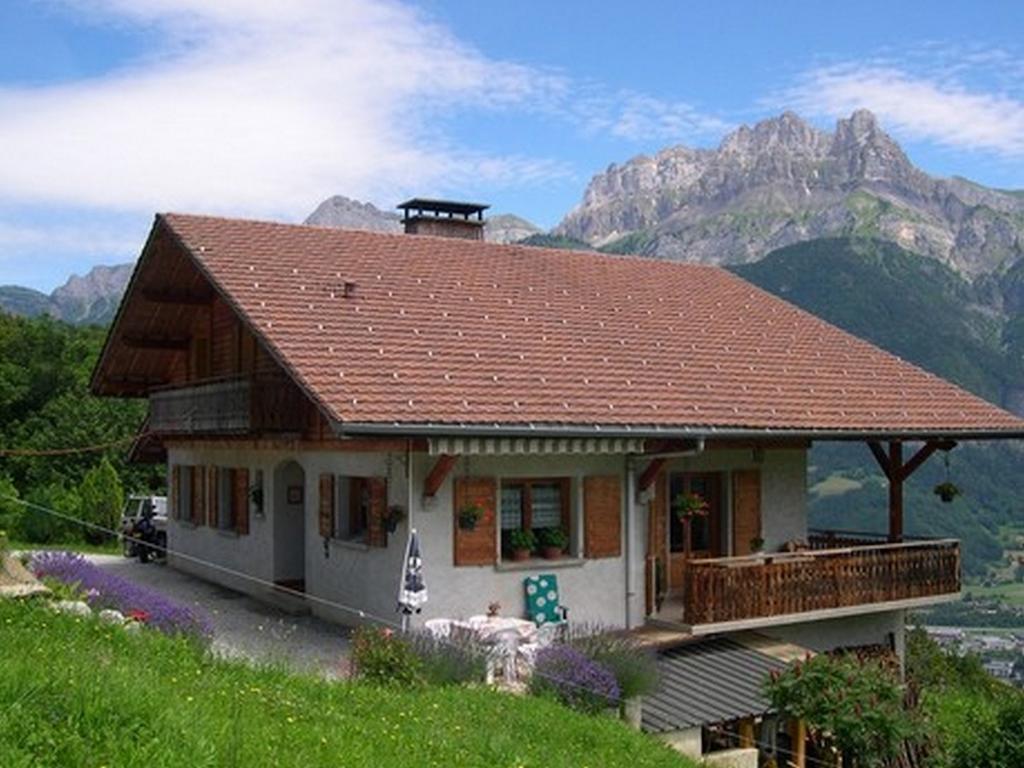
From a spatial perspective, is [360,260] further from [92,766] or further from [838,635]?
[92,766]

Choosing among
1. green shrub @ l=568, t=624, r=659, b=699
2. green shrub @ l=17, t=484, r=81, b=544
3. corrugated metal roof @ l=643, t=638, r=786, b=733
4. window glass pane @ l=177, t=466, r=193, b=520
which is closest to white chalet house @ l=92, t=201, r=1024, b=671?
corrugated metal roof @ l=643, t=638, r=786, b=733

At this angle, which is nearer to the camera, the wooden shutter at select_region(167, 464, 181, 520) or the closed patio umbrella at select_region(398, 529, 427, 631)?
the closed patio umbrella at select_region(398, 529, 427, 631)

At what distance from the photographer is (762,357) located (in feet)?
66.3

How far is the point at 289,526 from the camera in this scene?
19.6 m

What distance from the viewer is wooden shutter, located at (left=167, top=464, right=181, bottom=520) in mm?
24234

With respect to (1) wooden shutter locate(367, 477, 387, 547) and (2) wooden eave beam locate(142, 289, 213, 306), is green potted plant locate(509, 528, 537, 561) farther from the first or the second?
(2) wooden eave beam locate(142, 289, 213, 306)

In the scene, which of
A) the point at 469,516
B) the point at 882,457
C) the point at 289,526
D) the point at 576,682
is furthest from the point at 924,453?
the point at 289,526

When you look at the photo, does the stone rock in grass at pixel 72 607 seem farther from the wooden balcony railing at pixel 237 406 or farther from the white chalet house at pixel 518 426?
the wooden balcony railing at pixel 237 406

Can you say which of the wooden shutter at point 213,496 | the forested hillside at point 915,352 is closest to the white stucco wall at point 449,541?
the wooden shutter at point 213,496

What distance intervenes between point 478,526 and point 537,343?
11.3 ft

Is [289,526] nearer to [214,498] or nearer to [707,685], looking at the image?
[214,498]

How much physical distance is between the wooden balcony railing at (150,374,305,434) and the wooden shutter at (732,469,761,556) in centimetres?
684

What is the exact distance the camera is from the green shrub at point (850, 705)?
12734 mm

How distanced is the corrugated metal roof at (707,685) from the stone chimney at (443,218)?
11591mm
